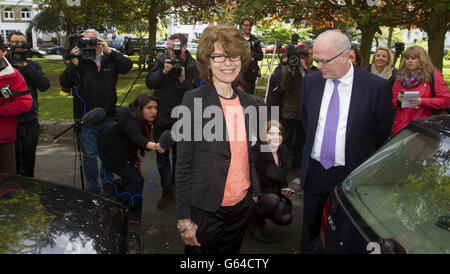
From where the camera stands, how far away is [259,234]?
4.01m

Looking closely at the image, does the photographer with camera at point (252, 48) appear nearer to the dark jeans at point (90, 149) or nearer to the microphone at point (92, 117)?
the dark jeans at point (90, 149)

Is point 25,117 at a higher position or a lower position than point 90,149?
higher

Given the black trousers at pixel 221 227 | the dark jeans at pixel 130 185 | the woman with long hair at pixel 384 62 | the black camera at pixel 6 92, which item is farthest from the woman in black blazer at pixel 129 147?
the woman with long hair at pixel 384 62

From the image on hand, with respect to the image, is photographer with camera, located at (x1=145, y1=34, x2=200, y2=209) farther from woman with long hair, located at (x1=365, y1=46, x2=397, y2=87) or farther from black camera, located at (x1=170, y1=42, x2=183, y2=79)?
woman with long hair, located at (x1=365, y1=46, x2=397, y2=87)

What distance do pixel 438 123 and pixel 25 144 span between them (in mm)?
4004

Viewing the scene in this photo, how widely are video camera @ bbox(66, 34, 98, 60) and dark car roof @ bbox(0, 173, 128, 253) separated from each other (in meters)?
2.03

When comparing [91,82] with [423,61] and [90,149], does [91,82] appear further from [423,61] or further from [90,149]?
[423,61]

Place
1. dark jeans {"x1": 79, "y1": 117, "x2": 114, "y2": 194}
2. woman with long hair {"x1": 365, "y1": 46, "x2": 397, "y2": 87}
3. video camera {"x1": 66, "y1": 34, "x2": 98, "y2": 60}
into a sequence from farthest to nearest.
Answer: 1. woman with long hair {"x1": 365, "y1": 46, "x2": 397, "y2": 87}
2. dark jeans {"x1": 79, "y1": 117, "x2": 114, "y2": 194}
3. video camera {"x1": 66, "y1": 34, "x2": 98, "y2": 60}

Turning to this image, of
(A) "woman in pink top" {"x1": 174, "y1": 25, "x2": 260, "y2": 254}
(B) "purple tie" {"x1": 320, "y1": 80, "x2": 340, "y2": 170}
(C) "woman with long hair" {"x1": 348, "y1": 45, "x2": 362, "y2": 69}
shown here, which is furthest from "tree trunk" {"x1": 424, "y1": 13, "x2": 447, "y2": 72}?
(A) "woman in pink top" {"x1": 174, "y1": 25, "x2": 260, "y2": 254}

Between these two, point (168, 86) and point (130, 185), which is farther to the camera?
point (168, 86)

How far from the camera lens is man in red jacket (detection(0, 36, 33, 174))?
12.5 ft

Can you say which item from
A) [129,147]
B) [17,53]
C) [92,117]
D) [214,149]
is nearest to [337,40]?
[214,149]
